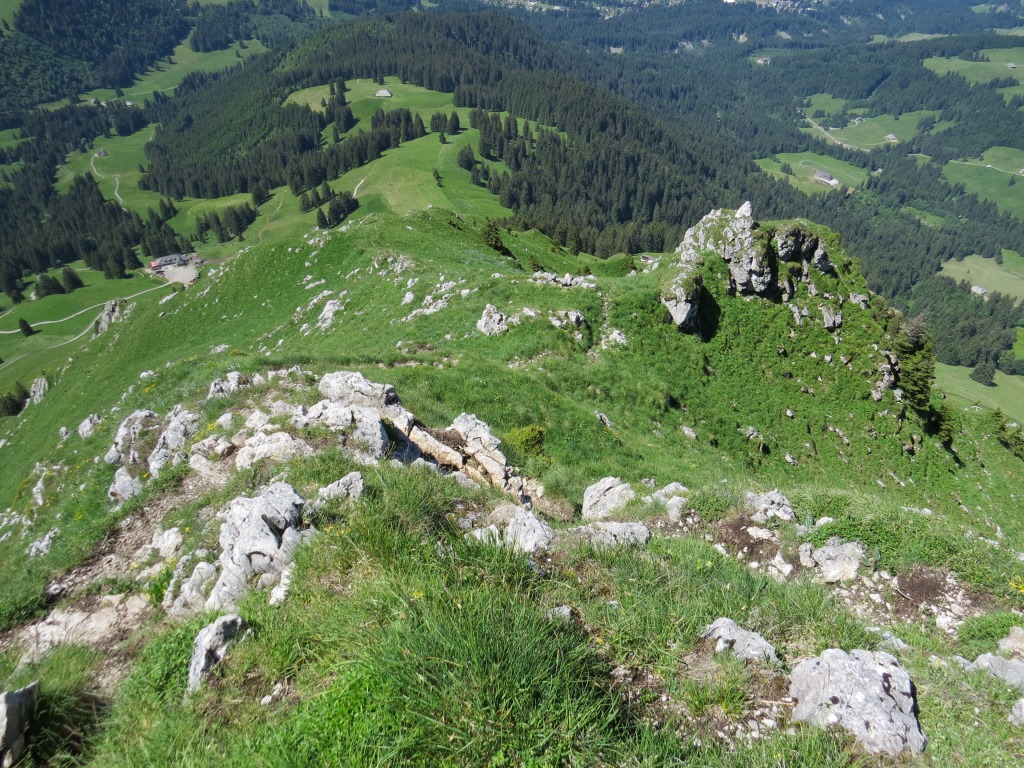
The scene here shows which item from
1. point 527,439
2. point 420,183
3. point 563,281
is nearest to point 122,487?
point 527,439

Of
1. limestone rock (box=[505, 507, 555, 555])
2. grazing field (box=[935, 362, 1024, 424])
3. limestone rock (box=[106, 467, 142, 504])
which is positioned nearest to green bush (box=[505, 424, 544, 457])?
limestone rock (box=[505, 507, 555, 555])

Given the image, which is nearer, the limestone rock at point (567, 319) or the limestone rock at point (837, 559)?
the limestone rock at point (837, 559)

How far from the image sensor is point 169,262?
5960 inches

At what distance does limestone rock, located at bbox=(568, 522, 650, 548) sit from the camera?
8164 millimetres

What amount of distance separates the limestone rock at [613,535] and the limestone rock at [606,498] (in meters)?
2.39

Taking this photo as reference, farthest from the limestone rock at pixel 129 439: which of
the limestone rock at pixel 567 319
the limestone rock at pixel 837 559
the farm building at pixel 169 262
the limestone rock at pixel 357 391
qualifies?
the farm building at pixel 169 262

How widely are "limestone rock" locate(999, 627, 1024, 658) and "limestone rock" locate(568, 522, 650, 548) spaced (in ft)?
16.5

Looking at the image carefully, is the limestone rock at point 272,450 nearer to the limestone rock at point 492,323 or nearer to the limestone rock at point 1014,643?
the limestone rock at point 1014,643

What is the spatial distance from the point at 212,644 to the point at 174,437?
1103cm

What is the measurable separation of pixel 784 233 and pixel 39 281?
688ft

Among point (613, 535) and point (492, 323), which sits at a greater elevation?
point (613, 535)

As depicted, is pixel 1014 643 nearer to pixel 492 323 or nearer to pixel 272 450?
pixel 272 450

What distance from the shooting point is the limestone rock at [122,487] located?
520 inches

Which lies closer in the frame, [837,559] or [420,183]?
[837,559]
